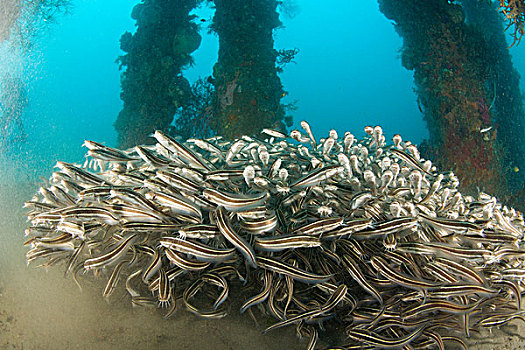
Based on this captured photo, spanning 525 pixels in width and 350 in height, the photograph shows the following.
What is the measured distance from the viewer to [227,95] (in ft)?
30.6

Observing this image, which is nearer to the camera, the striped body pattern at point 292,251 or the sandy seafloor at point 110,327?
the striped body pattern at point 292,251

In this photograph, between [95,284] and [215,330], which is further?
[95,284]

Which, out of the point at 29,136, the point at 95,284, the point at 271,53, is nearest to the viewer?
the point at 95,284

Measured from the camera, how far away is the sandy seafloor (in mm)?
2502

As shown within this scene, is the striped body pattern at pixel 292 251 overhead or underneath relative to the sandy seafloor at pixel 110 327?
overhead

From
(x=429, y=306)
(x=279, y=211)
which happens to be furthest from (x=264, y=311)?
(x=429, y=306)

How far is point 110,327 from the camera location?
2.59 meters

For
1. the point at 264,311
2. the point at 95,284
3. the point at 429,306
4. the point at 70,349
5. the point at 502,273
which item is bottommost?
the point at 70,349

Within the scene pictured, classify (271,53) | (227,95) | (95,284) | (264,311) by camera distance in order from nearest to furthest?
(264,311) → (95,284) → (227,95) → (271,53)

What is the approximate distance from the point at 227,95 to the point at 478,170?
308 inches

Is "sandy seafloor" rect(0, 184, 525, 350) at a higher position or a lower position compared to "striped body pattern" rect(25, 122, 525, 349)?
lower

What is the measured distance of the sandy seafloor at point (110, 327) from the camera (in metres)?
2.50

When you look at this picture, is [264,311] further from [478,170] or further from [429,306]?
[478,170]

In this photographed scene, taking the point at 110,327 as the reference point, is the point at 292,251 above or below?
above
